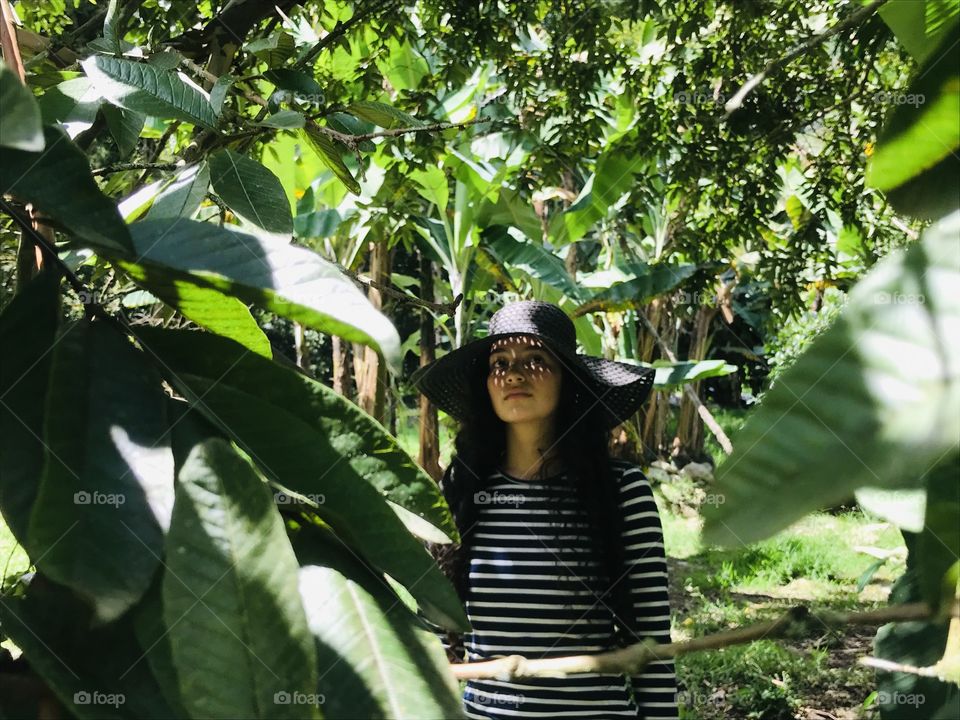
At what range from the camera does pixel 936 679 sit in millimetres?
365

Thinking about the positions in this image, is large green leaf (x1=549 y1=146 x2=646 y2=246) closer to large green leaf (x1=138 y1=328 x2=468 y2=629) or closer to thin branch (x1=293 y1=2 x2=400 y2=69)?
thin branch (x1=293 y1=2 x2=400 y2=69)

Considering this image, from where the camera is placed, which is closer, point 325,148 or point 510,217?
point 325,148

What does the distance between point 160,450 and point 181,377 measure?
4 centimetres

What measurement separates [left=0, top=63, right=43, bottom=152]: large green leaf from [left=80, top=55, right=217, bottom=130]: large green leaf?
1.58 feet

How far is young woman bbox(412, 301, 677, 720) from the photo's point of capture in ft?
4.08

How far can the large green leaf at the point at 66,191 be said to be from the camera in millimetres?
300

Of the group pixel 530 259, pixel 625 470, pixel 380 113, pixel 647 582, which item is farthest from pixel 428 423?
pixel 380 113

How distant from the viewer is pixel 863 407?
0.18 metres

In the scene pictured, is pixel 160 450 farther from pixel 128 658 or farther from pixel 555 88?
pixel 555 88

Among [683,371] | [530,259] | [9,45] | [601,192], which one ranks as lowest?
[9,45]

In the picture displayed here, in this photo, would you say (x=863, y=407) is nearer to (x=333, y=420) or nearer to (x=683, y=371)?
(x=333, y=420)

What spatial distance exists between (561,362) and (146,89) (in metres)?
0.87

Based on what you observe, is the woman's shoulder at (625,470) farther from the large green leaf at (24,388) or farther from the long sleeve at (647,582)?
the large green leaf at (24,388)

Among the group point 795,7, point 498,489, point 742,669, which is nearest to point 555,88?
point 795,7
